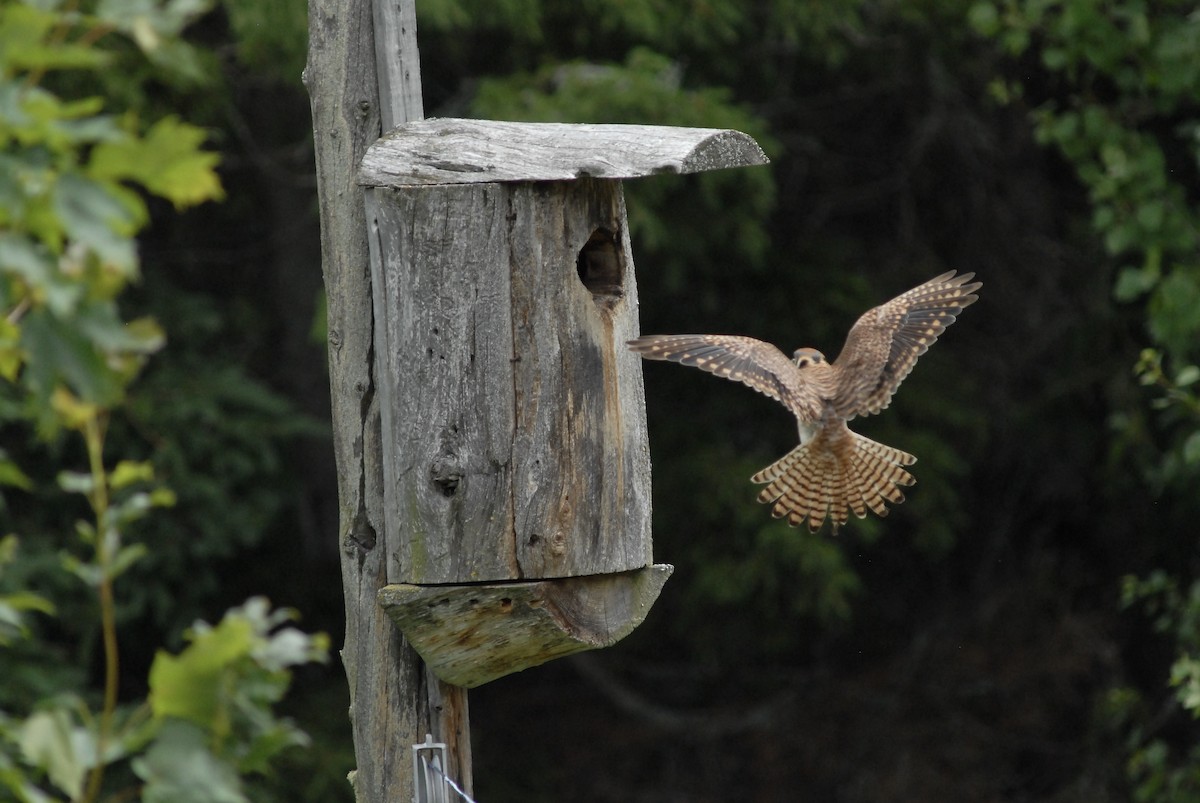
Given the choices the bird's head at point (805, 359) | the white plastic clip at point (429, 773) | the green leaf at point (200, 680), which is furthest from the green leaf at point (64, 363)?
the bird's head at point (805, 359)

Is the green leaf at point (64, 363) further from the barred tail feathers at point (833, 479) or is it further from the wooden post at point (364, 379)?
the barred tail feathers at point (833, 479)

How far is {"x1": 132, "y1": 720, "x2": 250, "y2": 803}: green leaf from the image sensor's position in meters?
1.40

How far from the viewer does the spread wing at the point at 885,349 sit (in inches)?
181

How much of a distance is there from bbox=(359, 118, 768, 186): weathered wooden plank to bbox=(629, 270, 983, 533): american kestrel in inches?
37.2

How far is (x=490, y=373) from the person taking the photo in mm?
3318

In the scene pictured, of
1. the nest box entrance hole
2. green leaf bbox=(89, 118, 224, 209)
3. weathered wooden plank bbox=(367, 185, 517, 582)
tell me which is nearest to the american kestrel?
the nest box entrance hole

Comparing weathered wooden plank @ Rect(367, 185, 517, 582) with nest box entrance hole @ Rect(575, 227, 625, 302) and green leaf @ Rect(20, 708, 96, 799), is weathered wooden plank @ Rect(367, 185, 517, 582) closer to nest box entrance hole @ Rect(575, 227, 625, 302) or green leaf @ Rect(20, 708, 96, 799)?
nest box entrance hole @ Rect(575, 227, 625, 302)

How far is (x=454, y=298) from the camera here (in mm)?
3301

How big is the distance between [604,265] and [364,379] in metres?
0.63

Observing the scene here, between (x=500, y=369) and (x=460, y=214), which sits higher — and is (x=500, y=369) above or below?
below

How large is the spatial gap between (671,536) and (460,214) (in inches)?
223

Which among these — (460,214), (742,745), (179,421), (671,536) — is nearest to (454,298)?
(460,214)

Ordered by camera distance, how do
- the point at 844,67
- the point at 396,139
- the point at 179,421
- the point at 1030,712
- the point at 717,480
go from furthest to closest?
the point at 1030,712 → the point at 844,67 → the point at 717,480 → the point at 179,421 → the point at 396,139

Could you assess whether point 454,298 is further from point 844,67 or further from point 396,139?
point 844,67
